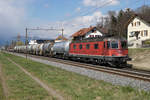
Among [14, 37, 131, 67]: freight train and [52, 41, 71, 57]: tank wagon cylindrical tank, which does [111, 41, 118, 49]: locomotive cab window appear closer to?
[14, 37, 131, 67]: freight train

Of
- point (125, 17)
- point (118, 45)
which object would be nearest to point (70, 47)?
point (118, 45)

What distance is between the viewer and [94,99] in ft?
22.2

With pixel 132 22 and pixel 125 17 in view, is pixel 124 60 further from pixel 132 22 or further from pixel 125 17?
pixel 125 17

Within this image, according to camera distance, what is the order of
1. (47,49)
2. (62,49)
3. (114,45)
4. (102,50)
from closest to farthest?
1. (114,45)
2. (102,50)
3. (62,49)
4. (47,49)

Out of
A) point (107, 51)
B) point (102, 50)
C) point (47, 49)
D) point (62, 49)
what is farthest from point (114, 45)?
point (47, 49)

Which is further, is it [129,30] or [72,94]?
Result: [129,30]

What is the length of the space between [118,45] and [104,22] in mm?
74495

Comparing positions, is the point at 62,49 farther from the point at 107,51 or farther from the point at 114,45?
the point at 114,45

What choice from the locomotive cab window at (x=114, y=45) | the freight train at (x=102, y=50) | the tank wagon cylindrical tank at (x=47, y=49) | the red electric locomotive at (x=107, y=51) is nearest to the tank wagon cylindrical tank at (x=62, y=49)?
the freight train at (x=102, y=50)

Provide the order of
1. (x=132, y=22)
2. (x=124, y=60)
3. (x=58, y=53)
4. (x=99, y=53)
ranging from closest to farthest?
(x=124, y=60) → (x=99, y=53) → (x=58, y=53) → (x=132, y=22)

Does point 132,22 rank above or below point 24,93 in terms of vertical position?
above

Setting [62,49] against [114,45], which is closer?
[114,45]

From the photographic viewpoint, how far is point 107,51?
17828mm

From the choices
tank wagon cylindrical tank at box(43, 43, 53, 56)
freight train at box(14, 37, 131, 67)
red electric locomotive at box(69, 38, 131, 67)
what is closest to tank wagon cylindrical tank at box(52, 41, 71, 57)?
freight train at box(14, 37, 131, 67)
